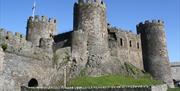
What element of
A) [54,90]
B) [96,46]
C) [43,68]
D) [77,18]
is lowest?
[54,90]

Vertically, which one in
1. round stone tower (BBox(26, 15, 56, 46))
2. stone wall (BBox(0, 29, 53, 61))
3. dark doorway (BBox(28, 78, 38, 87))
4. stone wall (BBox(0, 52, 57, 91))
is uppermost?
round stone tower (BBox(26, 15, 56, 46))

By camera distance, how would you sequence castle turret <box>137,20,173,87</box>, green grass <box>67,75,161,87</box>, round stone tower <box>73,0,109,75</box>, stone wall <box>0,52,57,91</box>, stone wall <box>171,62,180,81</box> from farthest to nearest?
stone wall <box>171,62,180,81</box> → castle turret <box>137,20,173,87</box> → round stone tower <box>73,0,109,75</box> → green grass <box>67,75,161,87</box> → stone wall <box>0,52,57,91</box>

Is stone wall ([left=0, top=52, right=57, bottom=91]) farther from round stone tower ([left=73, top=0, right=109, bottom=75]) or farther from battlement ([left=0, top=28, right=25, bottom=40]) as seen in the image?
round stone tower ([left=73, top=0, right=109, bottom=75])

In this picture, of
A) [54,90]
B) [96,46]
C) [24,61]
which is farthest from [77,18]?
[54,90]

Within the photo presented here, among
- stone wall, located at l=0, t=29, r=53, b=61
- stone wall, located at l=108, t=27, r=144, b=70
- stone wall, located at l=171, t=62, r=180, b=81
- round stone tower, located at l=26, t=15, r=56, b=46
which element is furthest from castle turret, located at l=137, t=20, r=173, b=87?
stone wall, located at l=0, t=29, r=53, b=61

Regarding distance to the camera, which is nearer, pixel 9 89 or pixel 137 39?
pixel 9 89

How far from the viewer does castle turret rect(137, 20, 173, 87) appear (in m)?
38.5

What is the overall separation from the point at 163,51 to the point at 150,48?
174cm

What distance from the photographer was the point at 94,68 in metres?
29.5

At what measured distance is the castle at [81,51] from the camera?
25.7 metres

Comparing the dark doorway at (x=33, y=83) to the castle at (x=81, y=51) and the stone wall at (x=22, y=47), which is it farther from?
the stone wall at (x=22, y=47)

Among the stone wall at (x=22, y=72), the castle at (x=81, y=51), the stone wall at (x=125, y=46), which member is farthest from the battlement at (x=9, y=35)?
the stone wall at (x=125, y=46)

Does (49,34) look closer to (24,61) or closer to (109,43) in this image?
(109,43)

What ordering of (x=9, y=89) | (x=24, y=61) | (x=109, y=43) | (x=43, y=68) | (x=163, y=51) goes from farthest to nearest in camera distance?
(x=163, y=51), (x=109, y=43), (x=43, y=68), (x=24, y=61), (x=9, y=89)
